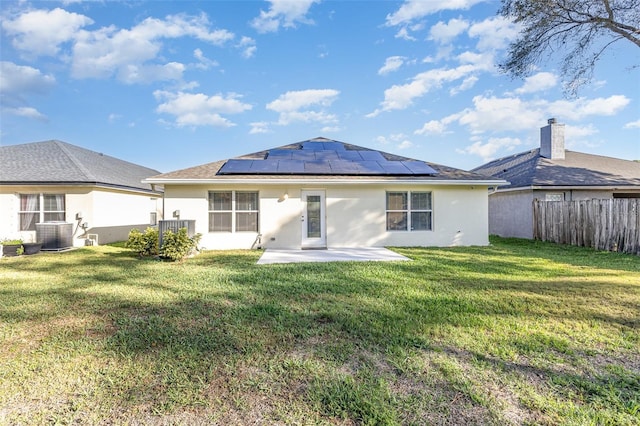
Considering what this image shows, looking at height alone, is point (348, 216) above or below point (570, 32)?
below

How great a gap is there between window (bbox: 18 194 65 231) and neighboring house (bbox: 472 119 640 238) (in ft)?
64.8

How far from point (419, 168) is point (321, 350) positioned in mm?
9697

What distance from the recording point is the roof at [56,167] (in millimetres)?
11438

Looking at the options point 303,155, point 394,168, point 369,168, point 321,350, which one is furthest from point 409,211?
point 321,350

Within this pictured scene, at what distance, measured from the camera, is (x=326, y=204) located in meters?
10.8

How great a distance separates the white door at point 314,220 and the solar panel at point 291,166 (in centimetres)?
85

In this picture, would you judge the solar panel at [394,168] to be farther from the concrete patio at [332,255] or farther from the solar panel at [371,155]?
the concrete patio at [332,255]

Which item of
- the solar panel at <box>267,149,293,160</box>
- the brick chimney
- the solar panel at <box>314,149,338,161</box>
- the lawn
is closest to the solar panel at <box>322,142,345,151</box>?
the solar panel at <box>314,149,338,161</box>

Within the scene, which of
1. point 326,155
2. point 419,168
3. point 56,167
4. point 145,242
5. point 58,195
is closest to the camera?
point 145,242

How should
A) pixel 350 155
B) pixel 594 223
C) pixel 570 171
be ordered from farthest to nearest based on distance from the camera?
pixel 570 171, pixel 350 155, pixel 594 223

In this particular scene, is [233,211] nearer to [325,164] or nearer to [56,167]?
[325,164]

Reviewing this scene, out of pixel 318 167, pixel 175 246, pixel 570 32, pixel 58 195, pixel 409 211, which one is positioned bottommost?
pixel 175 246

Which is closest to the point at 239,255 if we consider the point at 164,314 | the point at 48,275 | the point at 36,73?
the point at 48,275

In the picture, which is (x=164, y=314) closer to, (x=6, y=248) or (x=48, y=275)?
(x=48, y=275)
